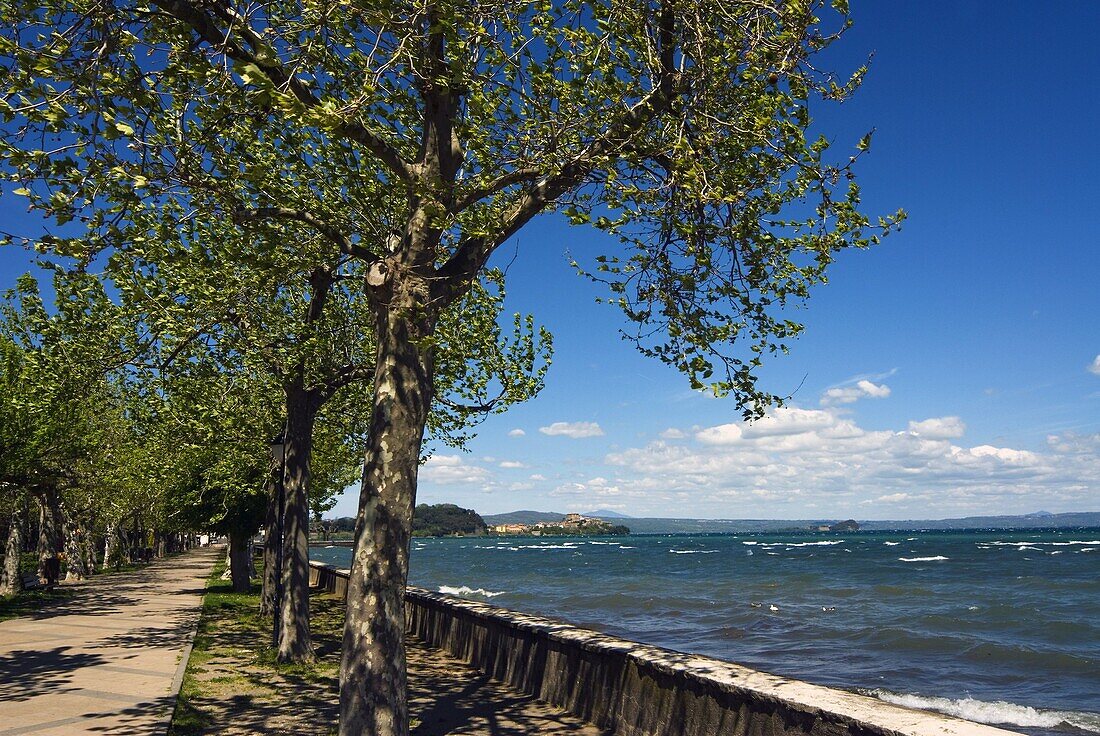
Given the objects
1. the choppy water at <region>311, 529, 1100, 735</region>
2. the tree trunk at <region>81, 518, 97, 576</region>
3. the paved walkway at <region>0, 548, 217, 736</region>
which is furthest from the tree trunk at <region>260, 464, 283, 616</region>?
the tree trunk at <region>81, 518, 97, 576</region>

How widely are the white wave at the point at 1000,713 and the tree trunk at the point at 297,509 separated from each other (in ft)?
32.7

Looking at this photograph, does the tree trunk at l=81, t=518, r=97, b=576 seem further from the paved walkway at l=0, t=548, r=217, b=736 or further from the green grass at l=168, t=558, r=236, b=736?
the paved walkway at l=0, t=548, r=217, b=736

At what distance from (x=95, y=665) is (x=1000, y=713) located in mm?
15334

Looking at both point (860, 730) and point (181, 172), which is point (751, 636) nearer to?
point (860, 730)

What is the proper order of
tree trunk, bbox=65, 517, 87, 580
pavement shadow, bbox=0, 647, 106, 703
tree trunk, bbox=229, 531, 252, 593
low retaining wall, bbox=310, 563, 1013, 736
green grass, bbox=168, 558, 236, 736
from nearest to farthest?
low retaining wall, bbox=310, 563, 1013, 736 → green grass, bbox=168, 558, 236, 736 → pavement shadow, bbox=0, 647, 106, 703 → tree trunk, bbox=229, 531, 252, 593 → tree trunk, bbox=65, 517, 87, 580

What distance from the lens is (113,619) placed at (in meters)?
18.8

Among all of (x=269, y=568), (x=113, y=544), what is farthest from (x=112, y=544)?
(x=269, y=568)

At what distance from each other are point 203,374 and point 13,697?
5.48m

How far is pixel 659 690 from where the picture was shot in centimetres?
757

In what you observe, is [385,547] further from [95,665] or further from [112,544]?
[112,544]

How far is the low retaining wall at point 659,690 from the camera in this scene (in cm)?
566

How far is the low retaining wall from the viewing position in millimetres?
5660

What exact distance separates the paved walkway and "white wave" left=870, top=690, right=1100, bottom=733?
11468 millimetres

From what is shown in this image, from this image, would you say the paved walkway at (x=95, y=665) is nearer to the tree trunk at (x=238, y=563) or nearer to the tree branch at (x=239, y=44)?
the tree trunk at (x=238, y=563)
